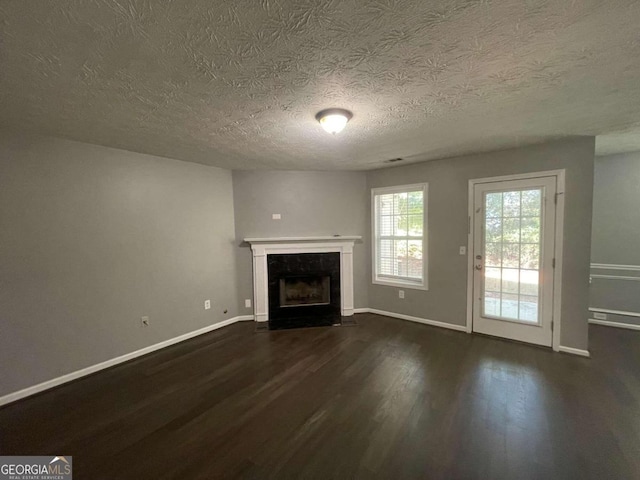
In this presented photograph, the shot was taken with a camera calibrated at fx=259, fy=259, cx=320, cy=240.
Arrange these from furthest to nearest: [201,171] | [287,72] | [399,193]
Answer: [399,193] → [201,171] → [287,72]

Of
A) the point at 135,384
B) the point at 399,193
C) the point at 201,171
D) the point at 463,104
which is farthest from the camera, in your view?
the point at 399,193

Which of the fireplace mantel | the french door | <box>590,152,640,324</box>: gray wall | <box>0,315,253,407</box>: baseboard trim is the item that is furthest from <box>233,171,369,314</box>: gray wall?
<box>590,152,640,324</box>: gray wall

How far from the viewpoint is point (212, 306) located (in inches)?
150

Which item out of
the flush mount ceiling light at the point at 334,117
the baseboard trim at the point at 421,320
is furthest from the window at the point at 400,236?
the flush mount ceiling light at the point at 334,117

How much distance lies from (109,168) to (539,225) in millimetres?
4875

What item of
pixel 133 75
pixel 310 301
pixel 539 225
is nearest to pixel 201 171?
pixel 133 75

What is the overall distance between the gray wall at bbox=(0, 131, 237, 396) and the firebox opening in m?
1.11

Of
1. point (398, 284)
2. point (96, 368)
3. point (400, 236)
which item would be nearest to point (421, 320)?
point (398, 284)

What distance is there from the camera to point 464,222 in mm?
3475

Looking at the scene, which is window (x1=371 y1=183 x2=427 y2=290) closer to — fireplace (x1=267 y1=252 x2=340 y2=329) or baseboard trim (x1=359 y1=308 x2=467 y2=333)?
baseboard trim (x1=359 y1=308 x2=467 y2=333)

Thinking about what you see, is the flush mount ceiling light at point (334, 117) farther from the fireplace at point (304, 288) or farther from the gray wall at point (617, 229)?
the gray wall at point (617, 229)

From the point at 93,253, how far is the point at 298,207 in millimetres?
2582

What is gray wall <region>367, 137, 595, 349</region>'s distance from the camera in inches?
110

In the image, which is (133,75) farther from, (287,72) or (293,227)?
(293,227)
